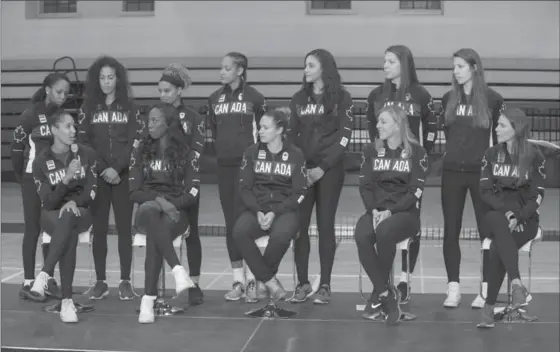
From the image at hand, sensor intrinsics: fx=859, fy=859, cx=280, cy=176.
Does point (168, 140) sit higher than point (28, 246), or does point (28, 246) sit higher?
point (168, 140)

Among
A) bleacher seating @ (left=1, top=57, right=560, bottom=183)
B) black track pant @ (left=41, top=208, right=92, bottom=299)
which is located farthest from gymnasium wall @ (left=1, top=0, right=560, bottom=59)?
black track pant @ (left=41, top=208, right=92, bottom=299)

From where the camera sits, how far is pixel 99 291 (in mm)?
5887

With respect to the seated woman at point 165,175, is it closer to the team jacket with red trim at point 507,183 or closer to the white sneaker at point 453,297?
the white sneaker at point 453,297

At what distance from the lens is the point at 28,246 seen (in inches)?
237

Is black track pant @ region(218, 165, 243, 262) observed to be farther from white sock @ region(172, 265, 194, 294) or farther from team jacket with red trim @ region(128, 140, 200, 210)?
white sock @ region(172, 265, 194, 294)

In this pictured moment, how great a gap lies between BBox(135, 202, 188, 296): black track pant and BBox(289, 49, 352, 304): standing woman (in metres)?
0.91

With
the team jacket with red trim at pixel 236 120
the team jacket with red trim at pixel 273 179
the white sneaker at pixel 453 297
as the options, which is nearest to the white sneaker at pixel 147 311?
the team jacket with red trim at pixel 273 179

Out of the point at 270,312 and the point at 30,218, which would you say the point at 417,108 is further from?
the point at 30,218

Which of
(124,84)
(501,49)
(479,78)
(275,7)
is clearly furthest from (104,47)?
(479,78)

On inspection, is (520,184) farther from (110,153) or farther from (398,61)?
(110,153)

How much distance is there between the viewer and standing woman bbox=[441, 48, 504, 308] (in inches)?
217

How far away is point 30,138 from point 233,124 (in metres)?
1.41

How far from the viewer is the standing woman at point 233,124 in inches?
228

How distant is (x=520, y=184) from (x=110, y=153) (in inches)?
106
